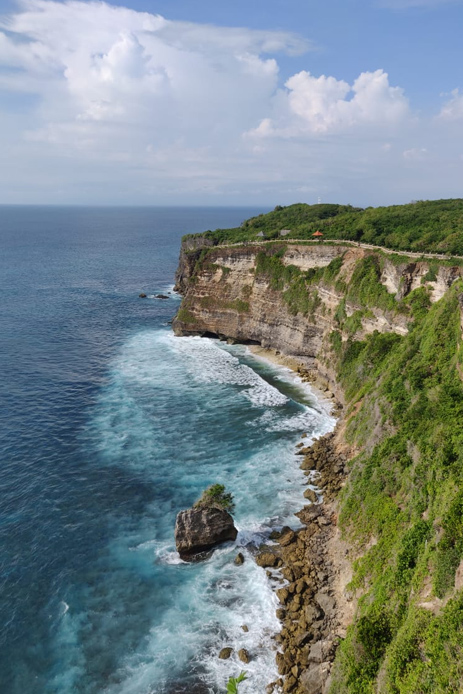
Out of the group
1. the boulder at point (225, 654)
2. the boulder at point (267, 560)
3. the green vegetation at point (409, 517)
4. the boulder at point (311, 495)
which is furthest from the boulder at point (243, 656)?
the boulder at point (311, 495)

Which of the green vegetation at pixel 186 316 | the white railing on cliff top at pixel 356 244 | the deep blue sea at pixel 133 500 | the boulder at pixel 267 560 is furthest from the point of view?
the green vegetation at pixel 186 316

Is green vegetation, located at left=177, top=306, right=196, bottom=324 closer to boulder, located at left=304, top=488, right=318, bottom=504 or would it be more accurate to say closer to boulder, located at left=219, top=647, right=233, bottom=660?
boulder, located at left=304, top=488, right=318, bottom=504

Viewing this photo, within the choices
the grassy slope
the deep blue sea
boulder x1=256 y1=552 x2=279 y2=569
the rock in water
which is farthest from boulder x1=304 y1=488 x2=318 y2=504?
the rock in water

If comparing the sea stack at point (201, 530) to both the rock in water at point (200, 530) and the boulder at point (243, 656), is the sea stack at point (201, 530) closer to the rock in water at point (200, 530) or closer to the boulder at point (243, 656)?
the rock in water at point (200, 530)

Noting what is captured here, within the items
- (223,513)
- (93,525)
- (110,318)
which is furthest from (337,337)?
(110,318)

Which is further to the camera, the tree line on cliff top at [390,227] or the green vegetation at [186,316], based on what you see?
the green vegetation at [186,316]

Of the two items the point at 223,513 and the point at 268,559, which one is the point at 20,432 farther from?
the point at 268,559

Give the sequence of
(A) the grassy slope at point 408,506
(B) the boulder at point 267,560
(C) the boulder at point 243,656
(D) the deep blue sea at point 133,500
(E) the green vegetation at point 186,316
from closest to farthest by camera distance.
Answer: (A) the grassy slope at point 408,506 < (C) the boulder at point 243,656 < (D) the deep blue sea at point 133,500 < (B) the boulder at point 267,560 < (E) the green vegetation at point 186,316
